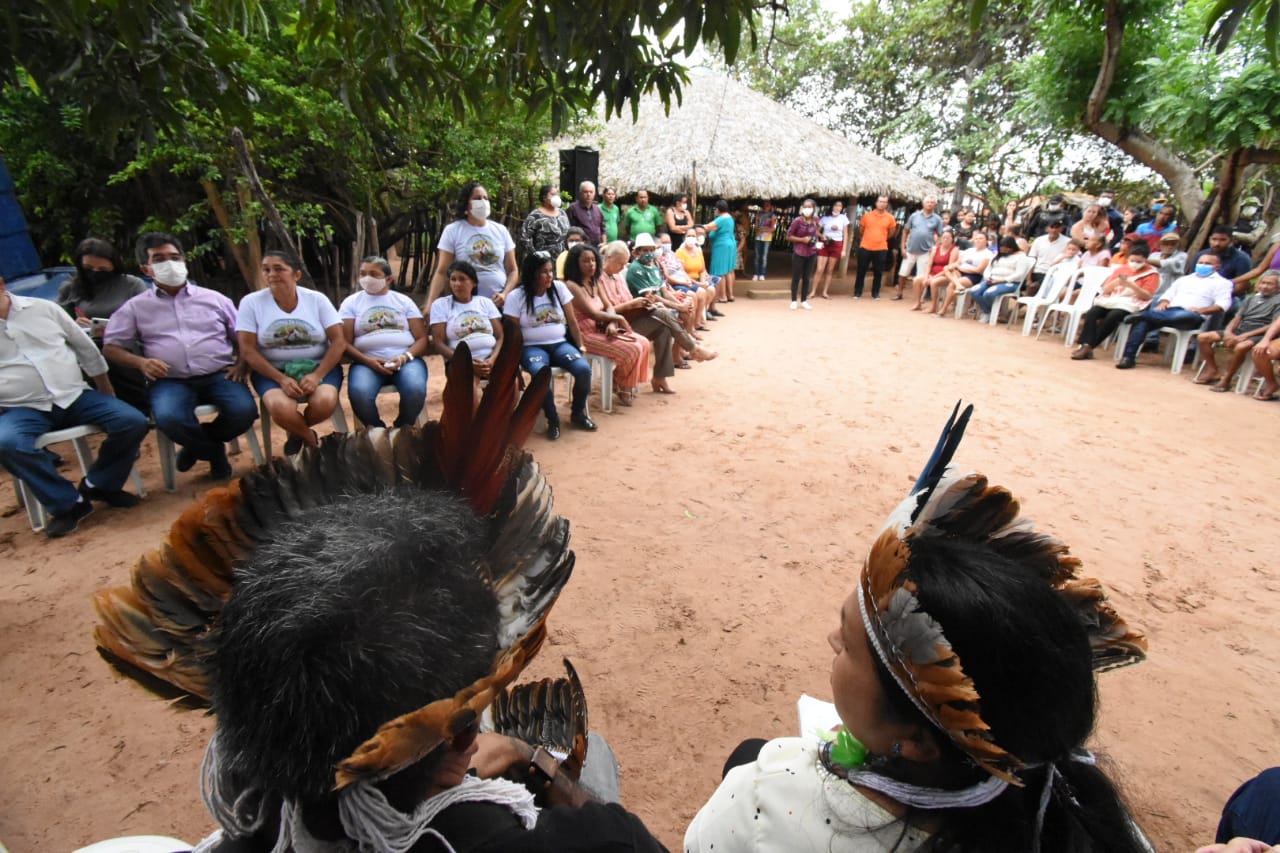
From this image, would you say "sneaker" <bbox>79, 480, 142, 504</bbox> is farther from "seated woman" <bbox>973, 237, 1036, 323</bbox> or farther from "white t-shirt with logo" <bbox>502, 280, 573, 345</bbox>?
"seated woman" <bbox>973, 237, 1036, 323</bbox>

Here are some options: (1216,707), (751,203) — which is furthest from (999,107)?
(1216,707)

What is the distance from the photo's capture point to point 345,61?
227 centimetres

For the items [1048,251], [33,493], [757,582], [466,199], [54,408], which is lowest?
[757,582]

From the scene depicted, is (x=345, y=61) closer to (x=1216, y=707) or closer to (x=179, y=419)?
(x=179, y=419)

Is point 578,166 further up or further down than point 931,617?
further up

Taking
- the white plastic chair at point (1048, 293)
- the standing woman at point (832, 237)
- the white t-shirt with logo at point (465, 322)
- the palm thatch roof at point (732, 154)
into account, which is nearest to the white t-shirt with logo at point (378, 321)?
the white t-shirt with logo at point (465, 322)

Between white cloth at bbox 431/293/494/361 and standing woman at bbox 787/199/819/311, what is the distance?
7938 millimetres

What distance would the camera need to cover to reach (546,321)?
4910 mm

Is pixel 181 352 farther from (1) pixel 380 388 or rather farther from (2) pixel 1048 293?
(2) pixel 1048 293

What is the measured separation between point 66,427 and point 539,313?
2928mm

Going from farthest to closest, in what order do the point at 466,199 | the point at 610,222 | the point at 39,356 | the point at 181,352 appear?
the point at 610,222, the point at 466,199, the point at 181,352, the point at 39,356

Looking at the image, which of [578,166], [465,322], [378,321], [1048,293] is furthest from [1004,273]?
[378,321]

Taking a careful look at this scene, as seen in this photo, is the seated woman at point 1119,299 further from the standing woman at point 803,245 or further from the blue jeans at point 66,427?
the blue jeans at point 66,427

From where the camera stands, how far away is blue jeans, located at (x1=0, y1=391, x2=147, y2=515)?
3191 mm
